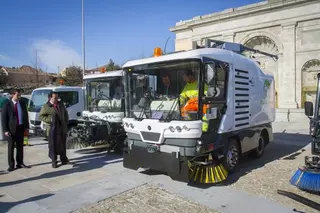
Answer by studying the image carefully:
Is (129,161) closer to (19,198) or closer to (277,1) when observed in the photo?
(19,198)

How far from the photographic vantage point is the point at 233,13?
2395cm

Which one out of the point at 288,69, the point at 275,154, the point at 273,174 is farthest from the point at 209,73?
the point at 288,69

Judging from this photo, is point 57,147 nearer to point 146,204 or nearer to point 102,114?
point 102,114

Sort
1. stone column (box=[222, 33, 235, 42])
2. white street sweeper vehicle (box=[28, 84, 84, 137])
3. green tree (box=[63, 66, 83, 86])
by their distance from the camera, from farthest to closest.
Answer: green tree (box=[63, 66, 83, 86]) → stone column (box=[222, 33, 235, 42]) → white street sweeper vehicle (box=[28, 84, 84, 137])

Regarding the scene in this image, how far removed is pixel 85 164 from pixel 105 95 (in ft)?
7.19

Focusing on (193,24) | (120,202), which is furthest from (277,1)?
(120,202)

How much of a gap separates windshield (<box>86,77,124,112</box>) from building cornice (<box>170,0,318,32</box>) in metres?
19.6

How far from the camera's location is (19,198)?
4.46m

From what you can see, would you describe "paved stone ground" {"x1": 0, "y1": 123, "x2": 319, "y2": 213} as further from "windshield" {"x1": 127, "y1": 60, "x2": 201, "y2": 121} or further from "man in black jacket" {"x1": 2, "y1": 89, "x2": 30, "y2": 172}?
"windshield" {"x1": 127, "y1": 60, "x2": 201, "y2": 121}

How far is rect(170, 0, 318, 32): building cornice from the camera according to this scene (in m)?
21.6

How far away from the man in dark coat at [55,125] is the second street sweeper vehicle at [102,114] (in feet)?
2.34

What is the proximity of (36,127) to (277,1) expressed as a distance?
21.4m

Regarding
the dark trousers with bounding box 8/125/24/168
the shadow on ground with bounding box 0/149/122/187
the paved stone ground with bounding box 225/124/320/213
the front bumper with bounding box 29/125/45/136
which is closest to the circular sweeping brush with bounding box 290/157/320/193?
the paved stone ground with bounding box 225/124/320/213

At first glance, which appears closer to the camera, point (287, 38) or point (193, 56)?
point (193, 56)
